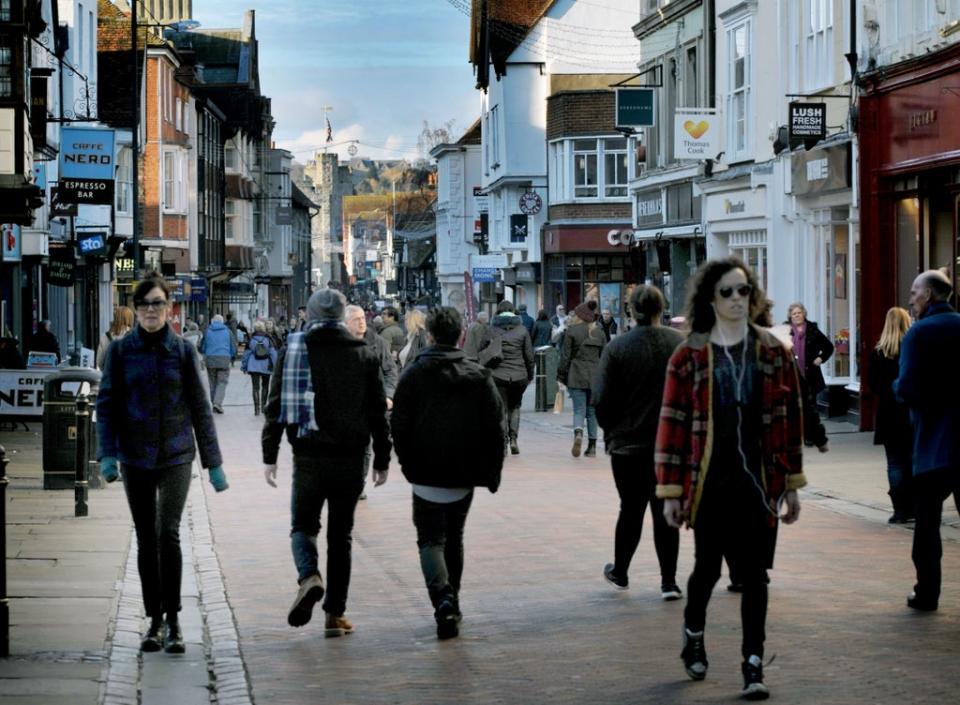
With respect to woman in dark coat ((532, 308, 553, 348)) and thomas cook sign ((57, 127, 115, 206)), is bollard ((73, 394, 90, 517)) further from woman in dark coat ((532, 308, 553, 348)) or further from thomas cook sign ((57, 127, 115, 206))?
thomas cook sign ((57, 127, 115, 206))

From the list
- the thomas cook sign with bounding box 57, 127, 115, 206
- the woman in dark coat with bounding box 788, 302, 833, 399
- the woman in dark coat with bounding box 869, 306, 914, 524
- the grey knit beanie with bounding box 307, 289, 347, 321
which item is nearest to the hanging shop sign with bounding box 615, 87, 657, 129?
the thomas cook sign with bounding box 57, 127, 115, 206

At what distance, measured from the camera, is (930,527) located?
32.0 ft

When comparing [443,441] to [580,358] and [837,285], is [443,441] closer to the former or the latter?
[580,358]

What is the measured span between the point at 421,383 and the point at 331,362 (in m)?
0.48

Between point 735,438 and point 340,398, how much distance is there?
2.56m

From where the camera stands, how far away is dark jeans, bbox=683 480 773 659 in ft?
24.1

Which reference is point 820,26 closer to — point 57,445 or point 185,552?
point 57,445

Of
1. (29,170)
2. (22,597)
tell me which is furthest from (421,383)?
(29,170)

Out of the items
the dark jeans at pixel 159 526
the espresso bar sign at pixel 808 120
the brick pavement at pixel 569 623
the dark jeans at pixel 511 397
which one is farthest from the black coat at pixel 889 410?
the espresso bar sign at pixel 808 120

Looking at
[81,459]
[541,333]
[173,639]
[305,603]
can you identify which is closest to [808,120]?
[541,333]

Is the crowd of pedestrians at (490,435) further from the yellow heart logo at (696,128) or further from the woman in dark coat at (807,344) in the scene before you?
the yellow heart logo at (696,128)

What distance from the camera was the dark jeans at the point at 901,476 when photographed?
13336 millimetres

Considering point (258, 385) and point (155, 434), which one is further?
point (258, 385)

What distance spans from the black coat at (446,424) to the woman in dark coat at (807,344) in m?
12.4
